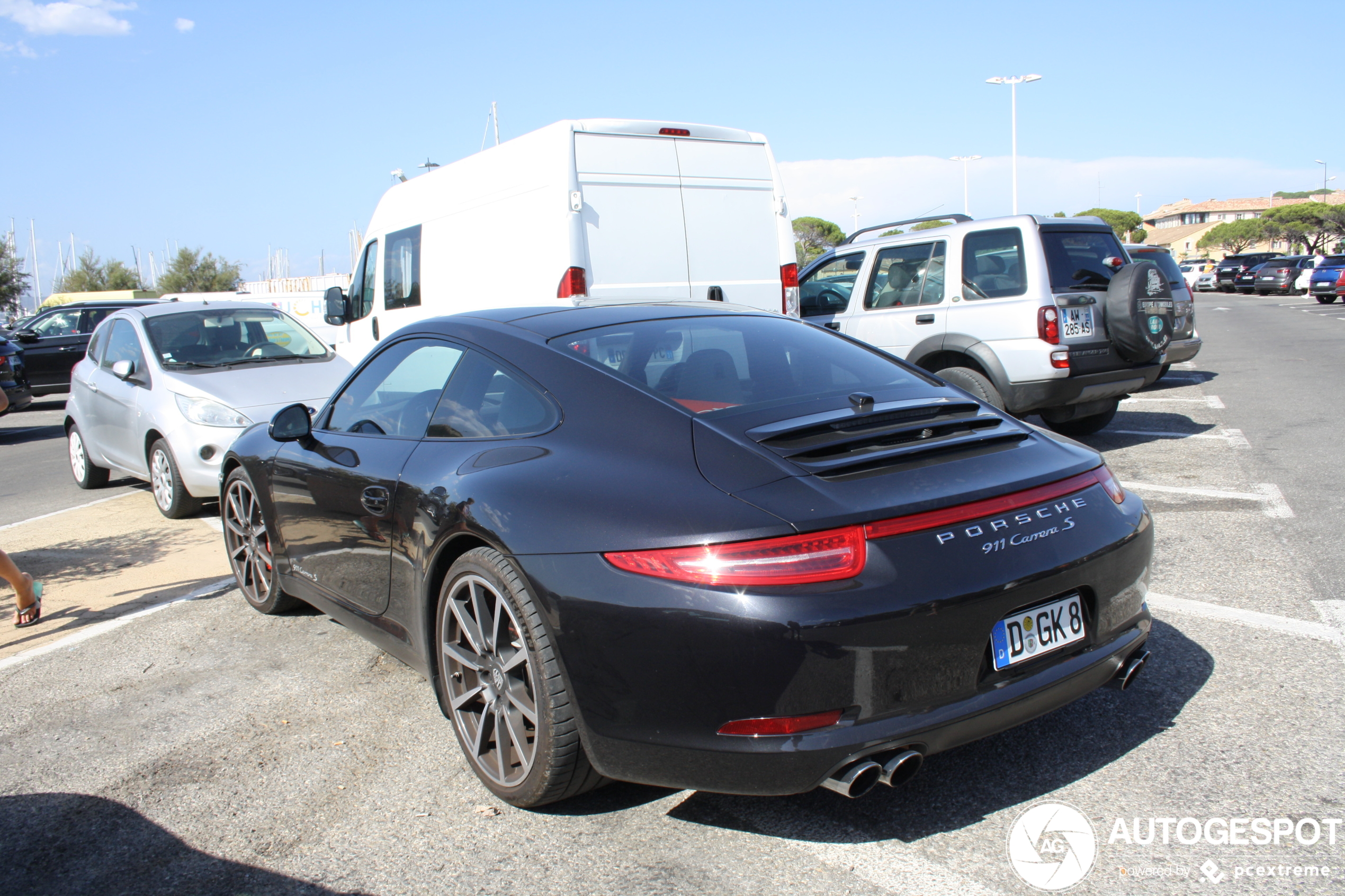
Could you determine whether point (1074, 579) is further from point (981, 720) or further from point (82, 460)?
point (82, 460)

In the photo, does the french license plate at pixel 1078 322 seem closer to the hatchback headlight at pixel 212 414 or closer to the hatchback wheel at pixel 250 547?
the hatchback wheel at pixel 250 547

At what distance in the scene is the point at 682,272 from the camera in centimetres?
778

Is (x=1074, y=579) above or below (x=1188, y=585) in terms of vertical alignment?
above

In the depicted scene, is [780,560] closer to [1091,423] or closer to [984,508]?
[984,508]

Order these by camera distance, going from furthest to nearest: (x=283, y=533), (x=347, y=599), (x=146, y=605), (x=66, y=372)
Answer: (x=66, y=372)
(x=146, y=605)
(x=283, y=533)
(x=347, y=599)

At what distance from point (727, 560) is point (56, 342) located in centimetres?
1813

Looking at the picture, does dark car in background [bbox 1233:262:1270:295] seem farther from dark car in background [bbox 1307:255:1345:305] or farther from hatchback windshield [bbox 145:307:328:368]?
hatchback windshield [bbox 145:307:328:368]

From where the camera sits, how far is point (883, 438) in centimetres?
274

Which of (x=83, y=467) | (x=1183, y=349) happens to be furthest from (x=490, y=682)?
(x=1183, y=349)

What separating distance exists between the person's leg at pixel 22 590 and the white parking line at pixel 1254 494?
19.7 feet

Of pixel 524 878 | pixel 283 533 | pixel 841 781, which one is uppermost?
pixel 283 533

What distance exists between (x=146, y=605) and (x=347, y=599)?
2.06 m

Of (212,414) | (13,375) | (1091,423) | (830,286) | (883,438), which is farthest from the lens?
(13,375)

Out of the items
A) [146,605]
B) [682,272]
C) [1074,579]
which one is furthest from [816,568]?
[682,272]
